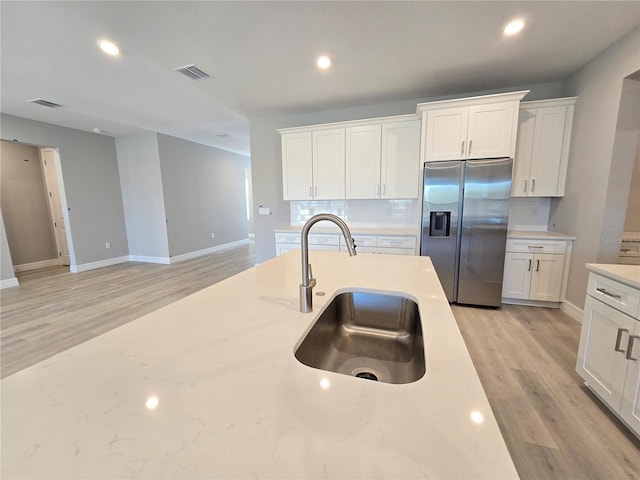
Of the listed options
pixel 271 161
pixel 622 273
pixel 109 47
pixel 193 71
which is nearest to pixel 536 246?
pixel 622 273

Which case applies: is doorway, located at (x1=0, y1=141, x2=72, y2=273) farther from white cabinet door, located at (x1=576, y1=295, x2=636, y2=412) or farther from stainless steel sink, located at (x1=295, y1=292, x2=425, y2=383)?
white cabinet door, located at (x1=576, y1=295, x2=636, y2=412)

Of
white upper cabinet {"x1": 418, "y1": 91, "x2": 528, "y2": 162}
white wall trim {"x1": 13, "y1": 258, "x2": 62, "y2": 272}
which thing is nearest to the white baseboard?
white wall trim {"x1": 13, "y1": 258, "x2": 62, "y2": 272}

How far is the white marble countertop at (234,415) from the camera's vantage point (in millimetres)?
432

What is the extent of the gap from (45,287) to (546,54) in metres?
7.09

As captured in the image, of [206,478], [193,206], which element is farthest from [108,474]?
[193,206]

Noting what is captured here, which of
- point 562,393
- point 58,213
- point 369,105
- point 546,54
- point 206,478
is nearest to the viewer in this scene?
point 206,478

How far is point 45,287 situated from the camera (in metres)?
4.03

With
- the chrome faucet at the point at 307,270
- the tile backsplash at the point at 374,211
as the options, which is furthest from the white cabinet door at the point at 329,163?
the chrome faucet at the point at 307,270

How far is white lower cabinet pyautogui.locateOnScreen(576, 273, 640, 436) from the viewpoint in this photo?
139 centimetres

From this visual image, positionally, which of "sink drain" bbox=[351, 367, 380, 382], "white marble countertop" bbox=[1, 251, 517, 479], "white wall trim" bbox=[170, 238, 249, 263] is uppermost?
"white marble countertop" bbox=[1, 251, 517, 479]

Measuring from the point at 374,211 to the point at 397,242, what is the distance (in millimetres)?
768

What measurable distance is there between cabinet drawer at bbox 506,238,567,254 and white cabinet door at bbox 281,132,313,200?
8.67ft

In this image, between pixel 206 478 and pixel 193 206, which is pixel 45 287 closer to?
pixel 193 206

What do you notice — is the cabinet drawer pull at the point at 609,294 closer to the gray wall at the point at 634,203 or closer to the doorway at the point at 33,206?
the gray wall at the point at 634,203
